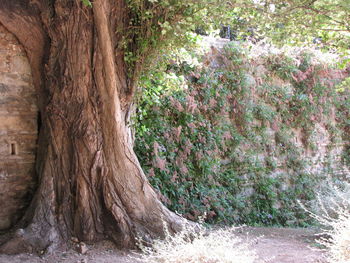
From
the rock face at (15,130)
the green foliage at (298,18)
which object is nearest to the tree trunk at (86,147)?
the rock face at (15,130)

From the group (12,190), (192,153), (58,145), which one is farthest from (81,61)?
(192,153)

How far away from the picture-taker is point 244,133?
8.91m

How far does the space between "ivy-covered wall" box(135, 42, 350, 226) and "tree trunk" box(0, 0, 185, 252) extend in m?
1.05

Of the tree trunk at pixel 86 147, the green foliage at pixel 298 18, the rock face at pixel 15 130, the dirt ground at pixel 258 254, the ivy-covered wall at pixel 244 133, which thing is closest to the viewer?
the dirt ground at pixel 258 254

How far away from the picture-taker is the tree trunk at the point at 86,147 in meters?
4.86

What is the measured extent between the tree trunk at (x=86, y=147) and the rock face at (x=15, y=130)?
43cm

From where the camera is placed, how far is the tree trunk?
15.9ft

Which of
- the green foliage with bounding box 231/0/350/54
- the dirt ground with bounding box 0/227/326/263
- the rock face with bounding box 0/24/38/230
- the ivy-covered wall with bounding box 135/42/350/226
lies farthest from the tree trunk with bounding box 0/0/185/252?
the green foliage with bounding box 231/0/350/54

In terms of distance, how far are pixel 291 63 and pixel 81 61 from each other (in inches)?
266

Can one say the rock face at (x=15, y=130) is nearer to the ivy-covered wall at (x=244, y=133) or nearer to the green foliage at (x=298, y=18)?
the ivy-covered wall at (x=244, y=133)

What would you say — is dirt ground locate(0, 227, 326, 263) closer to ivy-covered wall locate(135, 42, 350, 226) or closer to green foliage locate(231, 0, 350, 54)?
ivy-covered wall locate(135, 42, 350, 226)

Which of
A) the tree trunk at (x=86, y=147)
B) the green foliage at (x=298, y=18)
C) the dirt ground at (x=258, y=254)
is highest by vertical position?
the green foliage at (x=298, y=18)

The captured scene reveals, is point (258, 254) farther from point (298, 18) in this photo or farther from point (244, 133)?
point (244, 133)

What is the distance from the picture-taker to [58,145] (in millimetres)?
5062
